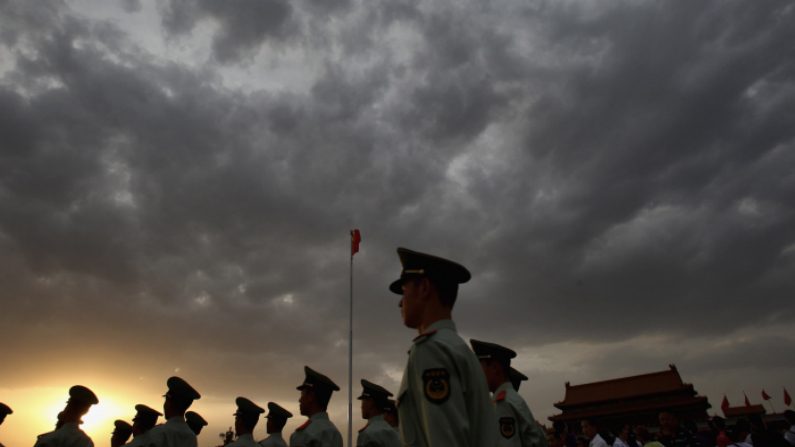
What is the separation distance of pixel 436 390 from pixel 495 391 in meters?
3.36

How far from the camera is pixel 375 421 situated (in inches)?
273

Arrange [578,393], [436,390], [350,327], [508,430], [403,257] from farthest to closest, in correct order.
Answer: [578,393] → [350,327] → [508,430] → [403,257] → [436,390]

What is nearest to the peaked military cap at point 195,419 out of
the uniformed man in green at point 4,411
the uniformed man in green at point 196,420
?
the uniformed man in green at point 196,420

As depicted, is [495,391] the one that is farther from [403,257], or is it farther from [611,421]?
[611,421]

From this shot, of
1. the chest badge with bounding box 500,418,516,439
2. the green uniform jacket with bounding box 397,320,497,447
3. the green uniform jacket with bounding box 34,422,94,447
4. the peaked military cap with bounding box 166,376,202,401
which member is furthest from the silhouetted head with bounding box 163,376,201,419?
the green uniform jacket with bounding box 397,320,497,447

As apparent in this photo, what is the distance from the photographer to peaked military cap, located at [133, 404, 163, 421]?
7.92 meters

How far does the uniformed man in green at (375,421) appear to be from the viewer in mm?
6250

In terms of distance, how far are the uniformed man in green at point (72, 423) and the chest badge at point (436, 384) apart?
272 inches

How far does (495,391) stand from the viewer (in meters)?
5.15

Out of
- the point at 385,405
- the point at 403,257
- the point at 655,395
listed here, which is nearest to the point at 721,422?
the point at 385,405

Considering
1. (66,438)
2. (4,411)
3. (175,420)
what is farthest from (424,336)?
(4,411)

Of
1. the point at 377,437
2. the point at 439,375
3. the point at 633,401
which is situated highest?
the point at 633,401

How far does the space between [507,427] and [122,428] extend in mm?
9297

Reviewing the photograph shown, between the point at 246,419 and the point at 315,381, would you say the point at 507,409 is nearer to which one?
the point at 315,381
